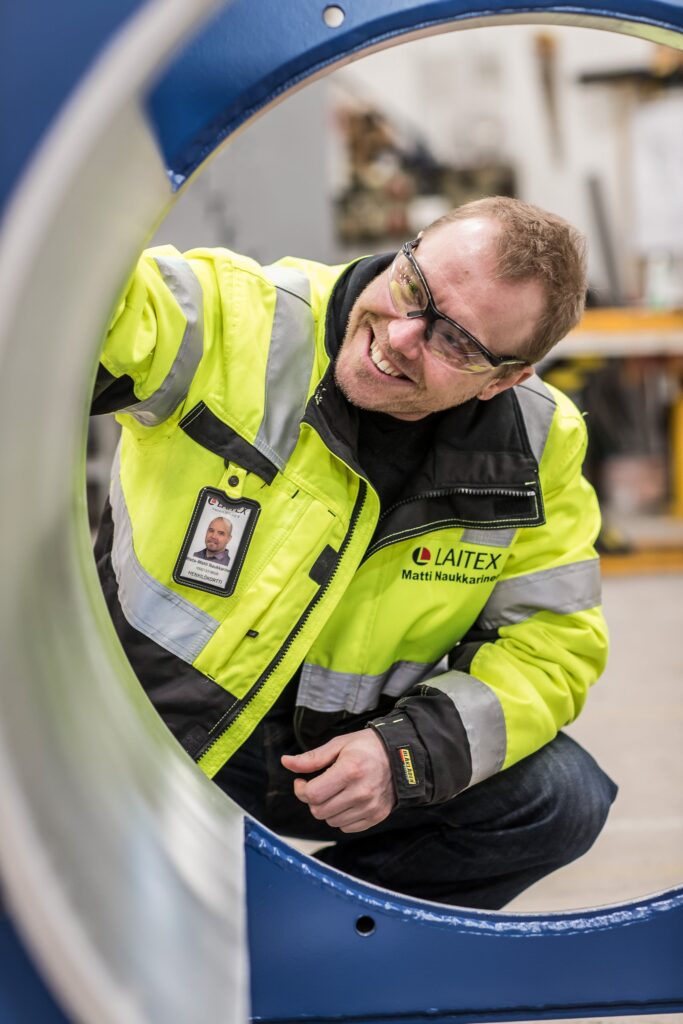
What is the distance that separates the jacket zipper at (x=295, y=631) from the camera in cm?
138

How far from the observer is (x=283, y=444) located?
1.39 meters

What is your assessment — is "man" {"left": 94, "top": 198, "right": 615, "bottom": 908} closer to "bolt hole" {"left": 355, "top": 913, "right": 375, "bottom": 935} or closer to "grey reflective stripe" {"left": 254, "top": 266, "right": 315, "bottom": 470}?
"grey reflective stripe" {"left": 254, "top": 266, "right": 315, "bottom": 470}

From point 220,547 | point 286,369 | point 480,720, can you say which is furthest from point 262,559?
point 480,720

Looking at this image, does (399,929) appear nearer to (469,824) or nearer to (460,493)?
(469,824)

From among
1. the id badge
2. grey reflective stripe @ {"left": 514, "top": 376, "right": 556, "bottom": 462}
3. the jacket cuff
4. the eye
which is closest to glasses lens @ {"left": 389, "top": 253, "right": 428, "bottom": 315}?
the eye

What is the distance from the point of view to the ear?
1.50 meters

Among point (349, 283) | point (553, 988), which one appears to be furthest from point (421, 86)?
point (553, 988)

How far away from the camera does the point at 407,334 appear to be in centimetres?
141

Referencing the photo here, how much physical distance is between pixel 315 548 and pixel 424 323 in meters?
0.34

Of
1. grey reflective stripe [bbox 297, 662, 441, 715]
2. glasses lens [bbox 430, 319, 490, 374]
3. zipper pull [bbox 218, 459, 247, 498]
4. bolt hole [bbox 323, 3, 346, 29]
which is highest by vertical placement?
bolt hole [bbox 323, 3, 346, 29]

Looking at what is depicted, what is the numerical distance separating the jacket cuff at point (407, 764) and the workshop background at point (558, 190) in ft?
6.91

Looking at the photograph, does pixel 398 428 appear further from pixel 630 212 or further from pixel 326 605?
pixel 630 212

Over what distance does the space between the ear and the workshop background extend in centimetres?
202

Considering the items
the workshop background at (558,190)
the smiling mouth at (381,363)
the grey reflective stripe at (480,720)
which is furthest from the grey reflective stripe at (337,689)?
the workshop background at (558,190)
